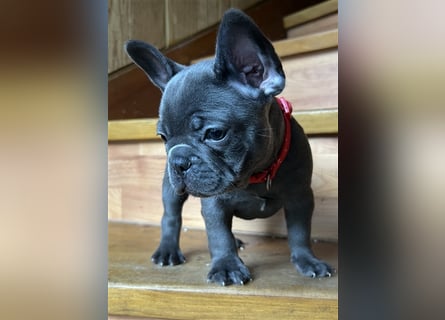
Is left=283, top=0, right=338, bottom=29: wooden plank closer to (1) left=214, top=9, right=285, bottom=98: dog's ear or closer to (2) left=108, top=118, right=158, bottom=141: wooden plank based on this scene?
(2) left=108, top=118, right=158, bottom=141: wooden plank

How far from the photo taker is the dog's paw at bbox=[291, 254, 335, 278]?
781 mm

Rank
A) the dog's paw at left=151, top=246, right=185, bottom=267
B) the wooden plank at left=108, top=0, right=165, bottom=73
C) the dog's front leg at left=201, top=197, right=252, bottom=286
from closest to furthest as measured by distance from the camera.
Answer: the dog's front leg at left=201, top=197, right=252, bottom=286 → the dog's paw at left=151, top=246, right=185, bottom=267 → the wooden plank at left=108, top=0, right=165, bottom=73

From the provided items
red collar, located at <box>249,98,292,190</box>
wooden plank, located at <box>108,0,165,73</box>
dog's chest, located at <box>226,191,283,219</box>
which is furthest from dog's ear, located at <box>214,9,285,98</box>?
wooden plank, located at <box>108,0,165,73</box>

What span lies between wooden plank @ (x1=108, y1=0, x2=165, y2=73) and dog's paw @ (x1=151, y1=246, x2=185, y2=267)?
45 centimetres

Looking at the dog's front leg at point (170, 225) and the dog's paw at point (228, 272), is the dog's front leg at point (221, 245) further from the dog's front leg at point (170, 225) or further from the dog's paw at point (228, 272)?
the dog's front leg at point (170, 225)

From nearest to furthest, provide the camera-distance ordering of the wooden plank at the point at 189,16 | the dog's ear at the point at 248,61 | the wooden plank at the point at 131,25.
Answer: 1. the dog's ear at the point at 248,61
2. the wooden plank at the point at 131,25
3. the wooden plank at the point at 189,16

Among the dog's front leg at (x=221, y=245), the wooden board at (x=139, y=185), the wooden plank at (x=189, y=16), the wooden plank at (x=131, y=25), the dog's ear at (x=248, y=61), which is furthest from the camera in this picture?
the wooden plank at (x=189, y=16)

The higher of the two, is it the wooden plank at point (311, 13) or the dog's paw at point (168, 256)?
the wooden plank at point (311, 13)

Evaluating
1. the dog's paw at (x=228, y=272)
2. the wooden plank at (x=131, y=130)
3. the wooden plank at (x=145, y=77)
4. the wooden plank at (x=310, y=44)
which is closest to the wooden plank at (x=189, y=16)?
the wooden plank at (x=145, y=77)

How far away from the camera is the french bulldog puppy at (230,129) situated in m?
0.67
